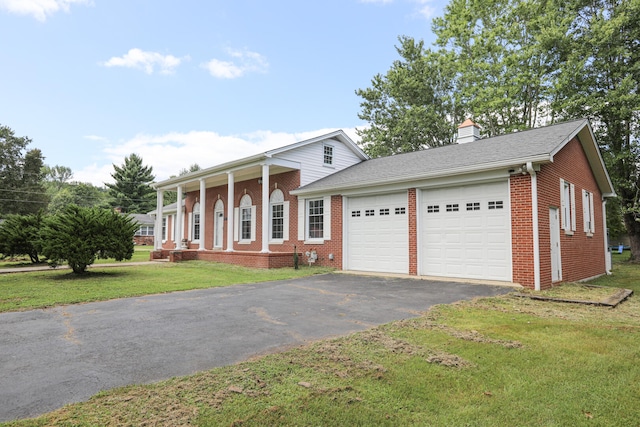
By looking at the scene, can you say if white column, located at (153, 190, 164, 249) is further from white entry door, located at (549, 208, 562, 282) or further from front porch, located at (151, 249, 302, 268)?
white entry door, located at (549, 208, 562, 282)

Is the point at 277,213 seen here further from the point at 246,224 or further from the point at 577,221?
the point at 577,221

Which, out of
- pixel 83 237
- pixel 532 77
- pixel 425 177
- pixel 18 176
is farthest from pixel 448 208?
pixel 18 176

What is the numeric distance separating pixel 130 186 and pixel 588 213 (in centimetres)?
5130

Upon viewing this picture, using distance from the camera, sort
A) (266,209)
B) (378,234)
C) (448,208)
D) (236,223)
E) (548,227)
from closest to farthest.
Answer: (548,227)
(448,208)
(378,234)
(266,209)
(236,223)

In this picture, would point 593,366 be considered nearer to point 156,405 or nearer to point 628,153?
point 156,405

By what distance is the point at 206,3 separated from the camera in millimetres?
14133

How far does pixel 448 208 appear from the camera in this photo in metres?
10.4

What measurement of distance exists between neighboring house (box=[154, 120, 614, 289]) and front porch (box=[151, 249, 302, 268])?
57mm

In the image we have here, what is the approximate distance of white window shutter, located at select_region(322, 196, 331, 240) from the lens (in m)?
13.7

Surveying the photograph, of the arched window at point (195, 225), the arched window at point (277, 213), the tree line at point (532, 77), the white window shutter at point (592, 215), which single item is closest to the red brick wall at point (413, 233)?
the arched window at point (277, 213)

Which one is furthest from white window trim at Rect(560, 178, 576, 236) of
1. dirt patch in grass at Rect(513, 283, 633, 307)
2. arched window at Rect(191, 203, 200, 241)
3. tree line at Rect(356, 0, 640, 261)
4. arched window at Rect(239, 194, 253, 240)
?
arched window at Rect(191, 203, 200, 241)

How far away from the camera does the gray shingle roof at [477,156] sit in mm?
9166

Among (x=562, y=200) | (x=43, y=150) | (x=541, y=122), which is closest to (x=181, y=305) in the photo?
(x=562, y=200)

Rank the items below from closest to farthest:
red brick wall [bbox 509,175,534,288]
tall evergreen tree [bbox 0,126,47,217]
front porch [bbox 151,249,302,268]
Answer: red brick wall [bbox 509,175,534,288] → front porch [bbox 151,249,302,268] → tall evergreen tree [bbox 0,126,47,217]
